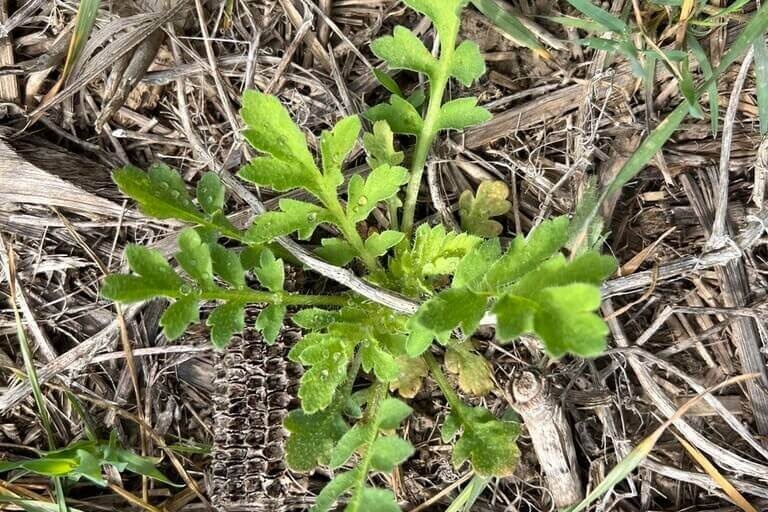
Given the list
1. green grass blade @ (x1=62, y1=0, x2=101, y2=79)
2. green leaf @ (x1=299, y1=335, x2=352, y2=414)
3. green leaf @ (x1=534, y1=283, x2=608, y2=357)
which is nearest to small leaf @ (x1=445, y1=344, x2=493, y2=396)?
green leaf @ (x1=299, y1=335, x2=352, y2=414)

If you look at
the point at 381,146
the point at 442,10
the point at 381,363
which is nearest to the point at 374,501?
the point at 381,363

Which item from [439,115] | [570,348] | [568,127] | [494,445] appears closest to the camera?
[570,348]

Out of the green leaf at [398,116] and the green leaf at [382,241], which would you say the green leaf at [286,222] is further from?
the green leaf at [398,116]

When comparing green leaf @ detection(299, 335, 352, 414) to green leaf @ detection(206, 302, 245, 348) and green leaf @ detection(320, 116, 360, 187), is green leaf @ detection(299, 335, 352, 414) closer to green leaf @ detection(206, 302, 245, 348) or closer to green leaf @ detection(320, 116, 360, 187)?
green leaf @ detection(206, 302, 245, 348)

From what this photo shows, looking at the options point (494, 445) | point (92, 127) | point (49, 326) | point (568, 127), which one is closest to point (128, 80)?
point (92, 127)

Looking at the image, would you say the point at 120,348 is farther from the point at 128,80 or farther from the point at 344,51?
the point at 344,51

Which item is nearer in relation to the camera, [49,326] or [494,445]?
[494,445]

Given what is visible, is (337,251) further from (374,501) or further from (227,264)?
(374,501)
